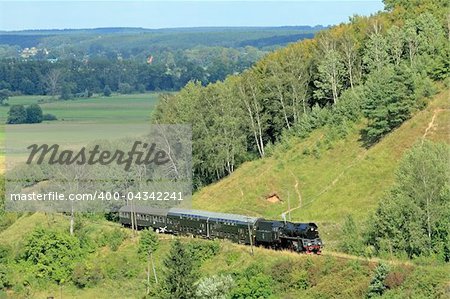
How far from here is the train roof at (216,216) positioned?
228 ft

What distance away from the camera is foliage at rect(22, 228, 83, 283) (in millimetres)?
73188

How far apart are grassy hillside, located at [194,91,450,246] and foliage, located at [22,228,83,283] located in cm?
1454

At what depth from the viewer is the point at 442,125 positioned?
263ft

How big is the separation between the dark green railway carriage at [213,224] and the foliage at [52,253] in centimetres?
818

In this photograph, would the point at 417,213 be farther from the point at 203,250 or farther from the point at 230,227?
the point at 203,250

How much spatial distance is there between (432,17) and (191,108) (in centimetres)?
2578

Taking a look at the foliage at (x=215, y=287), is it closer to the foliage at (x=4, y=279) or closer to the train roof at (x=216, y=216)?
the train roof at (x=216, y=216)

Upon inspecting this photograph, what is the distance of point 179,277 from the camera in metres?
59.5

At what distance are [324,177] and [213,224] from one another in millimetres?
14426

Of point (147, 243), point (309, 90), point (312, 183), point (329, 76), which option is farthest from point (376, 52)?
point (147, 243)

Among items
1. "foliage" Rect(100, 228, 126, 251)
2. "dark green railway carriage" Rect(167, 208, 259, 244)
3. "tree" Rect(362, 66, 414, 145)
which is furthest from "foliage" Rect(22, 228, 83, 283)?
"tree" Rect(362, 66, 414, 145)

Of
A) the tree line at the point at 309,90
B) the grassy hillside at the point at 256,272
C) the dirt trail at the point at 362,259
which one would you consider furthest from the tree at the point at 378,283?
the tree line at the point at 309,90

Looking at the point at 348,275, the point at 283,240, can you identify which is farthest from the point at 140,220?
the point at 348,275

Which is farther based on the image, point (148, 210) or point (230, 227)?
point (148, 210)
